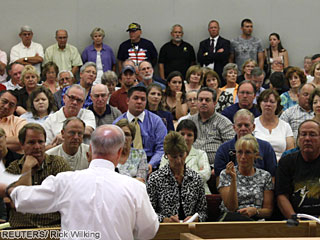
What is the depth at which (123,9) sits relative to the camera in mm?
11578

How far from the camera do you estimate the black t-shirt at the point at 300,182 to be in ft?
17.3

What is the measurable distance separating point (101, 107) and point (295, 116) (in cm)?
224

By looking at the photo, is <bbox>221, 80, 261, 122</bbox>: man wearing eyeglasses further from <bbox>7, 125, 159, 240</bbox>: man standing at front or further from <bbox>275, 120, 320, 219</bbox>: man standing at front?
<bbox>7, 125, 159, 240</bbox>: man standing at front

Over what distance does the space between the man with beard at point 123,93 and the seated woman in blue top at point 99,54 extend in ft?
6.80

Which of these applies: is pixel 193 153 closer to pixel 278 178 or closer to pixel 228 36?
pixel 278 178

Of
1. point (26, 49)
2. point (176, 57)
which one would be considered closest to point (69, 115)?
point (26, 49)

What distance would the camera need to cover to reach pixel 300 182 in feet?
17.6

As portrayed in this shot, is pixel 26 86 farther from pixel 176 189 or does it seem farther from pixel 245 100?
pixel 176 189

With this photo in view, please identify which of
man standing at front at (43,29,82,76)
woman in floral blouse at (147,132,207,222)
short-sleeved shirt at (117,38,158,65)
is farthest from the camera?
short-sleeved shirt at (117,38,158,65)

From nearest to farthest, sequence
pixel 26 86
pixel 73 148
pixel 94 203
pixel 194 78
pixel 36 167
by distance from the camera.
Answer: pixel 94 203 < pixel 36 167 < pixel 73 148 < pixel 26 86 < pixel 194 78

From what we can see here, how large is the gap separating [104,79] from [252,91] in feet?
7.62

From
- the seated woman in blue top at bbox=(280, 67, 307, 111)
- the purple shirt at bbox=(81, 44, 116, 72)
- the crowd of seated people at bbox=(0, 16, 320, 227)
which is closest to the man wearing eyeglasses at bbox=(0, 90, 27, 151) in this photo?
the crowd of seated people at bbox=(0, 16, 320, 227)

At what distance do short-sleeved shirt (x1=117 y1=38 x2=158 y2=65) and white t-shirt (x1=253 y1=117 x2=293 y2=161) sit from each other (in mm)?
4243

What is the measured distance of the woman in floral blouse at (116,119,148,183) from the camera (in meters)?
5.77
